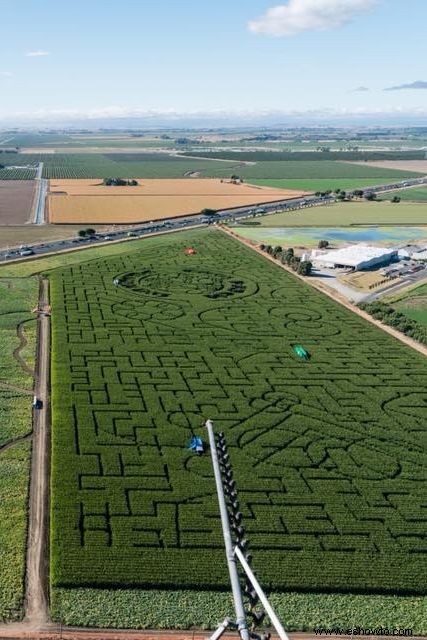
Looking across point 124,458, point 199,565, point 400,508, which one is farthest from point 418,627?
point 124,458

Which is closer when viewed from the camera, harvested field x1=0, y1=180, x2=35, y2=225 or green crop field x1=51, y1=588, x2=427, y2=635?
green crop field x1=51, y1=588, x2=427, y2=635

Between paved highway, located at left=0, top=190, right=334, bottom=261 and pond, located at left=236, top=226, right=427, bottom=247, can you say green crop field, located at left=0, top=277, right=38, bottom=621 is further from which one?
pond, located at left=236, top=226, right=427, bottom=247

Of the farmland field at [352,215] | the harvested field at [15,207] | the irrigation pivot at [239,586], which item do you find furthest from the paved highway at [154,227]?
the irrigation pivot at [239,586]

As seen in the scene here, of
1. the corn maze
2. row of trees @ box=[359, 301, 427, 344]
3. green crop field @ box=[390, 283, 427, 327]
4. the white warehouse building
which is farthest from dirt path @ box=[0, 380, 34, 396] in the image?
the white warehouse building


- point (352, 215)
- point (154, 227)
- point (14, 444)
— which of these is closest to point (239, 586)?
point (14, 444)

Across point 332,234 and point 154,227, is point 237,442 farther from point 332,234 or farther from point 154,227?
point 332,234

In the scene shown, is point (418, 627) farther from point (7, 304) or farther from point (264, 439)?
point (7, 304)
